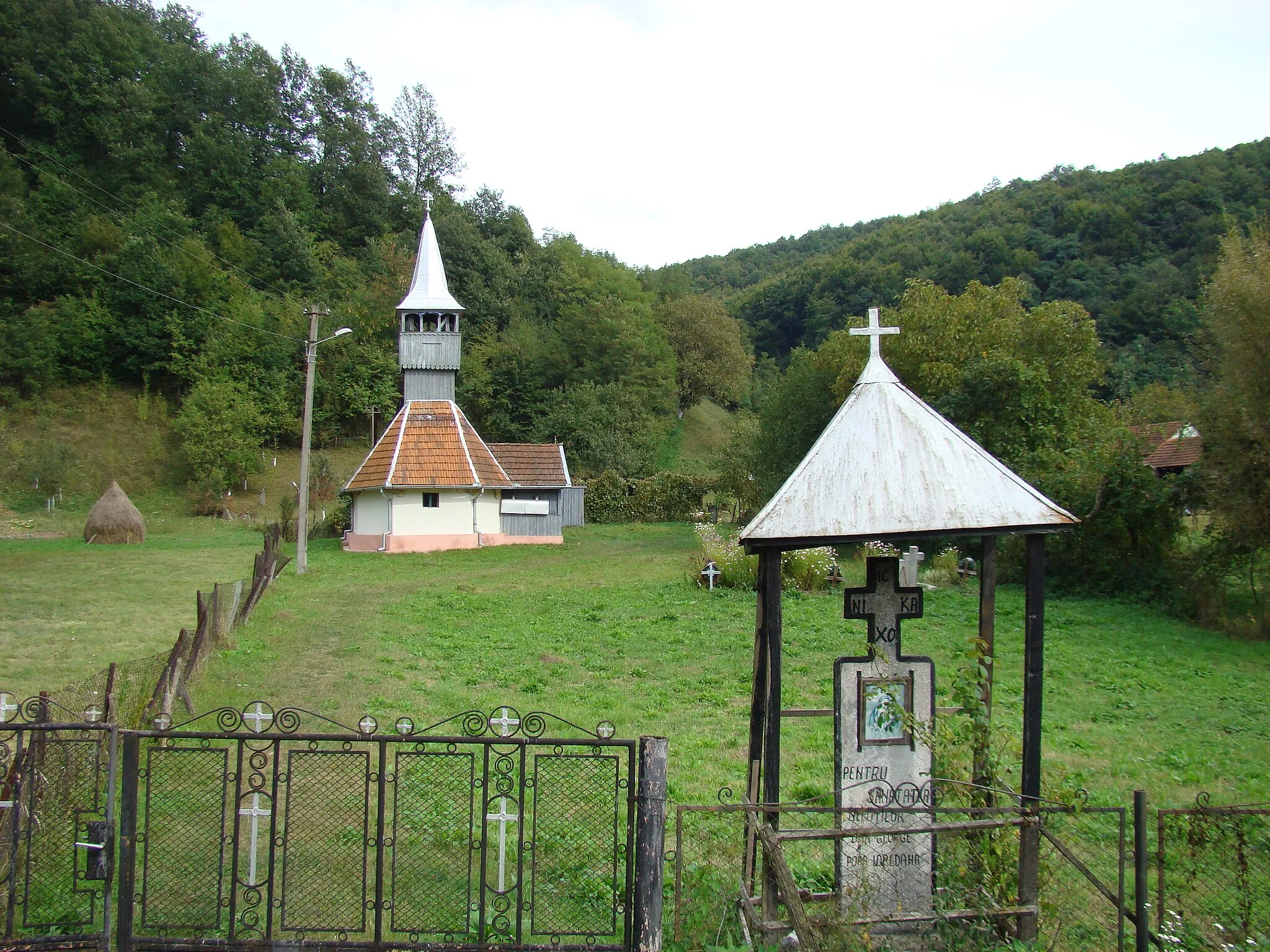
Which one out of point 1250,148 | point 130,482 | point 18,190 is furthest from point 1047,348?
point 18,190

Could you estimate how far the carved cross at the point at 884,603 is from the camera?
5.56 m

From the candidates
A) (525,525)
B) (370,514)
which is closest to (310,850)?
(370,514)

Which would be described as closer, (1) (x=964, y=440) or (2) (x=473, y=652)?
(1) (x=964, y=440)

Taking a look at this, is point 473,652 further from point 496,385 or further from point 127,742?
point 496,385

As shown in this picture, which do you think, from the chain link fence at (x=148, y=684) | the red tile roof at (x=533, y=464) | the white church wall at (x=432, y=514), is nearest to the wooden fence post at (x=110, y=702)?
the chain link fence at (x=148, y=684)

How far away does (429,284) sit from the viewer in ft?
102

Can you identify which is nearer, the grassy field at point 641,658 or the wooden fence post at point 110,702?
the wooden fence post at point 110,702

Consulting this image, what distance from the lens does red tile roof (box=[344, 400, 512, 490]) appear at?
2761 centimetres

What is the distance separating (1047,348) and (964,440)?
834 inches

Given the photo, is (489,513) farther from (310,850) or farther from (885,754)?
(885,754)

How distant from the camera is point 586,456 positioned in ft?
135

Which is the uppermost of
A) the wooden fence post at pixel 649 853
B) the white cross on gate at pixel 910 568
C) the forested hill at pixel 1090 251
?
the forested hill at pixel 1090 251

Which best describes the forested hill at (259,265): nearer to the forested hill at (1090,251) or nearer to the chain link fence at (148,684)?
the forested hill at (1090,251)

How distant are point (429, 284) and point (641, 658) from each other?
72.1 ft
